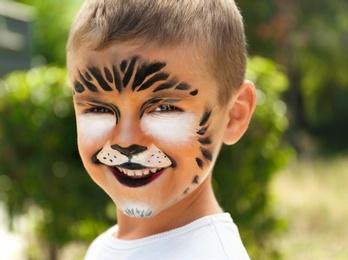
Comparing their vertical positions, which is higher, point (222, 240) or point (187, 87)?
point (187, 87)

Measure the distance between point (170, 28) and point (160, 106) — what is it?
0.20m

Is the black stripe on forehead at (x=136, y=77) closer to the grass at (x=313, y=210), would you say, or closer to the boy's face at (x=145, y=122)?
the boy's face at (x=145, y=122)

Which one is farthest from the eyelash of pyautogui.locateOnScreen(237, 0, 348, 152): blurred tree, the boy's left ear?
pyautogui.locateOnScreen(237, 0, 348, 152): blurred tree

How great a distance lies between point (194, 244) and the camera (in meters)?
1.82

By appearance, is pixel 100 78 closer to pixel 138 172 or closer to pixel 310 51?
pixel 138 172

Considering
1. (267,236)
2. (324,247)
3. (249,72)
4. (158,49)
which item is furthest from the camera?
(324,247)

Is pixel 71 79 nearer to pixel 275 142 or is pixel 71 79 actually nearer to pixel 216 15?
pixel 216 15

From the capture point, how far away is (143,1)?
1742mm

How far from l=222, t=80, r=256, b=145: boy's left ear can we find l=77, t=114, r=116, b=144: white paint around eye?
357 millimetres

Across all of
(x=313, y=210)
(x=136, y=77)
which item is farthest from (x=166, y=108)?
(x=313, y=210)

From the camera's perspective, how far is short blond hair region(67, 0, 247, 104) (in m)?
1.72

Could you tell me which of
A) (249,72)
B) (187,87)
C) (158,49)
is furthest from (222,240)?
(249,72)

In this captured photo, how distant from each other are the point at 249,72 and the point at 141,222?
3.07m

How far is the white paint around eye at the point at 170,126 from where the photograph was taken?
177 cm
